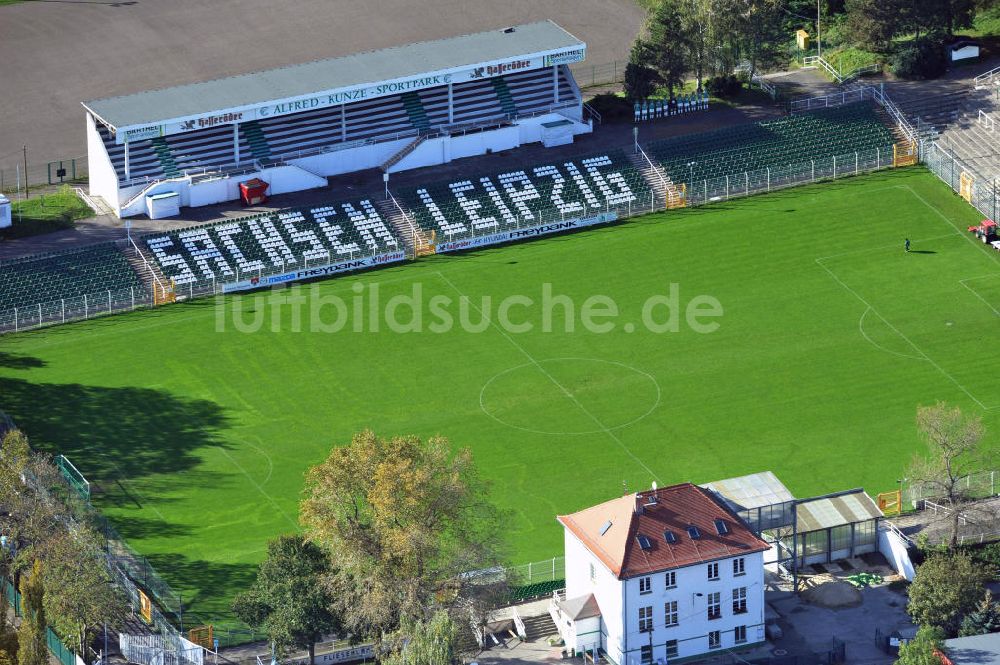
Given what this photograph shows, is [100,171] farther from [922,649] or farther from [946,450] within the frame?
[922,649]

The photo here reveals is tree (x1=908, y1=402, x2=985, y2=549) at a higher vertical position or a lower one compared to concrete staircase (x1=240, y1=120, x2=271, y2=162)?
lower

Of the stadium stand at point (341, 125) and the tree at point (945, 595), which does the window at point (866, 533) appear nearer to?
the tree at point (945, 595)


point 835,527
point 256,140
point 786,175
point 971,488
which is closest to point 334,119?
point 256,140

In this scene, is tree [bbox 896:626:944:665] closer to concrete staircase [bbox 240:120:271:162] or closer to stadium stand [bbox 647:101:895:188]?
stadium stand [bbox 647:101:895:188]

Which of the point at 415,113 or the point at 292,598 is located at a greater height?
the point at 415,113

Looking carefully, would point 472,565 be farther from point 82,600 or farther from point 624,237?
point 624,237

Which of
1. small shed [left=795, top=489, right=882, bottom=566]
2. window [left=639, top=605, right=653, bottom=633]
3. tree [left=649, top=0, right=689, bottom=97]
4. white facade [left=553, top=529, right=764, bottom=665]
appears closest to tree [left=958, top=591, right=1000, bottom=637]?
small shed [left=795, top=489, right=882, bottom=566]
